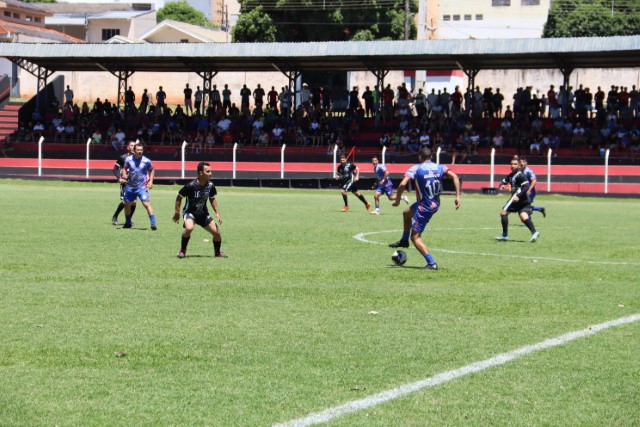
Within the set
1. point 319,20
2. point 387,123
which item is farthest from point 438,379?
point 319,20

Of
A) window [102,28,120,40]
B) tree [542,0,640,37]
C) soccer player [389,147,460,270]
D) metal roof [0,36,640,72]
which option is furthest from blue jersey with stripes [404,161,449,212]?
window [102,28,120,40]

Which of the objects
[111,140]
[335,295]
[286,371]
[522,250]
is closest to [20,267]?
[335,295]

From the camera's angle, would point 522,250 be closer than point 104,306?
No

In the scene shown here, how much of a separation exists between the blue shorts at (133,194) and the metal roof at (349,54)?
1105 inches

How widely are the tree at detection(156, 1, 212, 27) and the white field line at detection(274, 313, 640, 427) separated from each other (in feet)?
322

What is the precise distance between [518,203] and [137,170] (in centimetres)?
808

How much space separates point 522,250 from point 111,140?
111 feet

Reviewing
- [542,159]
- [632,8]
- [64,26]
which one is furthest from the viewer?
[64,26]

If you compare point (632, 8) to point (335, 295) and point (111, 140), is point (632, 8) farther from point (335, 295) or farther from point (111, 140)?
point (335, 295)

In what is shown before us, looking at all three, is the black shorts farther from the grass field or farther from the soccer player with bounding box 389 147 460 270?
the soccer player with bounding box 389 147 460 270

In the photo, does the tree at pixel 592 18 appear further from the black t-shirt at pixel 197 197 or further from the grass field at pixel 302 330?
the black t-shirt at pixel 197 197

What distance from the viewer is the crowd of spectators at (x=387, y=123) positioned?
4553cm

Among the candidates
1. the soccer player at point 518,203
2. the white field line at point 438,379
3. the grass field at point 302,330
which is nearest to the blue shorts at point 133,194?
the grass field at point 302,330

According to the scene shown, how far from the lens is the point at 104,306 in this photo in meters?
11.0
